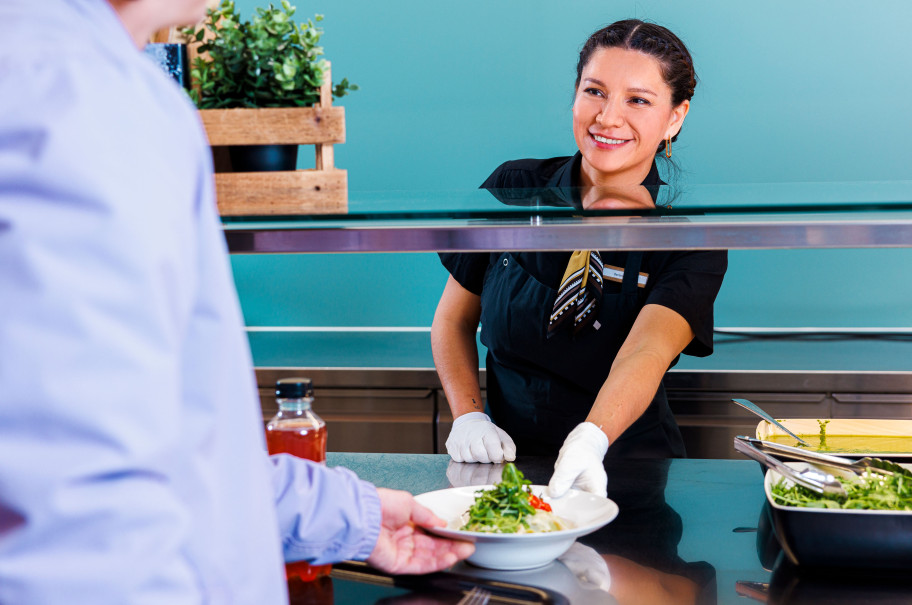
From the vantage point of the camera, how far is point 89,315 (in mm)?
499

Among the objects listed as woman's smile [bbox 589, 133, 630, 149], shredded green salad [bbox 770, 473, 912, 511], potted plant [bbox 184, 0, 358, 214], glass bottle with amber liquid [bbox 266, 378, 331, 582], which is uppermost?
potted plant [bbox 184, 0, 358, 214]

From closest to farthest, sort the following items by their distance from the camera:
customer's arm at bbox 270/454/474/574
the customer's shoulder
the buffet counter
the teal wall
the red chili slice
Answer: customer's arm at bbox 270/454/474/574 < the red chili slice < the customer's shoulder < the buffet counter < the teal wall

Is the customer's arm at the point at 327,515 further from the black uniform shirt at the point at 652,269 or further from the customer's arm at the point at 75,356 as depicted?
the black uniform shirt at the point at 652,269

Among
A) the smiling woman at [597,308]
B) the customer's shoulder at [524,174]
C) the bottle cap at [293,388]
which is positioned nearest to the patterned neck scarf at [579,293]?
the smiling woman at [597,308]

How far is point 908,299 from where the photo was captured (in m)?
2.82

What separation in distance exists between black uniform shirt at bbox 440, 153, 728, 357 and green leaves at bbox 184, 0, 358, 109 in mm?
825

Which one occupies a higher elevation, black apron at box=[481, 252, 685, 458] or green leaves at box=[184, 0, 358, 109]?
green leaves at box=[184, 0, 358, 109]

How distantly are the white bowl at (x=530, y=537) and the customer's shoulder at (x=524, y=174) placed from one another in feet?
3.16

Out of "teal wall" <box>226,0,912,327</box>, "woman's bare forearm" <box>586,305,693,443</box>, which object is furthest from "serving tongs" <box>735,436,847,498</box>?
"teal wall" <box>226,0,912,327</box>

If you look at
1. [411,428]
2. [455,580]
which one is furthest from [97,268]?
[411,428]

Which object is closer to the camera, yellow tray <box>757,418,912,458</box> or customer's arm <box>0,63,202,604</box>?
customer's arm <box>0,63,202,604</box>

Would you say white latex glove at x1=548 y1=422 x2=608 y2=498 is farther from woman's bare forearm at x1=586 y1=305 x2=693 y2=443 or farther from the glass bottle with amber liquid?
the glass bottle with amber liquid

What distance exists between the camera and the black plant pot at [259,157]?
1.03m

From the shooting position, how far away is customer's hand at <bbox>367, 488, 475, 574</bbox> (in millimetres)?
1033
